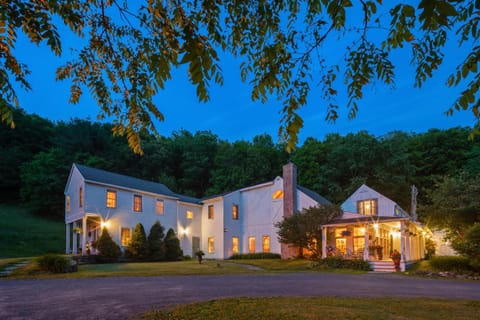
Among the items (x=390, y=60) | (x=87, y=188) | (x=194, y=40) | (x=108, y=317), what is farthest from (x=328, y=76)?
(x=87, y=188)

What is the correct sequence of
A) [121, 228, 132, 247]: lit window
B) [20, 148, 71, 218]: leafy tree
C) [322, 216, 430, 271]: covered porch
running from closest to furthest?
[322, 216, 430, 271]: covered porch, [121, 228, 132, 247]: lit window, [20, 148, 71, 218]: leafy tree

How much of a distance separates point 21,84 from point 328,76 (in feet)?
12.2

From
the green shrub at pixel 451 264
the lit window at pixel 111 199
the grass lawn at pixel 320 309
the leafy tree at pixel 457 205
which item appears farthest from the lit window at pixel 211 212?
the grass lawn at pixel 320 309

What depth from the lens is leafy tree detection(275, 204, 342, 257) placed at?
22.5 meters

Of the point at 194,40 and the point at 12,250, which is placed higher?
the point at 194,40

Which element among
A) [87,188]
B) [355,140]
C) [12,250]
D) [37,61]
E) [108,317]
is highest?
[355,140]

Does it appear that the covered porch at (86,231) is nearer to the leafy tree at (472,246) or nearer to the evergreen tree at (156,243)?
the evergreen tree at (156,243)

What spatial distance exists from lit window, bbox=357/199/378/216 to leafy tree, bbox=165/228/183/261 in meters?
14.0

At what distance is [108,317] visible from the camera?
6.04 m

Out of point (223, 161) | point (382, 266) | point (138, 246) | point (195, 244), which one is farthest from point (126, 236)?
point (223, 161)

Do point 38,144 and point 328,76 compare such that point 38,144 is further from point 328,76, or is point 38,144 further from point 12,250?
point 328,76

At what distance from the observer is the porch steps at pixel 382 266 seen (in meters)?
18.9

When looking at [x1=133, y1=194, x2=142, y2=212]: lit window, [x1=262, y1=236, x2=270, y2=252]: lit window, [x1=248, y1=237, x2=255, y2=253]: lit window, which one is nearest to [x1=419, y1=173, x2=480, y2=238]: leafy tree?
[x1=262, y1=236, x2=270, y2=252]: lit window

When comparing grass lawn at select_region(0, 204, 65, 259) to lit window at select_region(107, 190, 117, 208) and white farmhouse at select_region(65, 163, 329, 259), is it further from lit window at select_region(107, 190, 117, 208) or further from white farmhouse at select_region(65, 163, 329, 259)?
lit window at select_region(107, 190, 117, 208)
